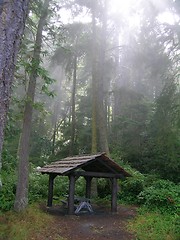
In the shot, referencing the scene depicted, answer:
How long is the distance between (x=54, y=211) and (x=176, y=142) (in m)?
7.32

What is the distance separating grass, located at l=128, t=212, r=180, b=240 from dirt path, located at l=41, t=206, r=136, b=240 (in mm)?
355

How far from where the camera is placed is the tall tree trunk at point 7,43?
301 cm

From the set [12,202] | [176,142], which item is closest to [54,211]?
[12,202]

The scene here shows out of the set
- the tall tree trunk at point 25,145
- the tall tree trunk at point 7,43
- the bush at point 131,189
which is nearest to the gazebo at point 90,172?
the tall tree trunk at point 25,145

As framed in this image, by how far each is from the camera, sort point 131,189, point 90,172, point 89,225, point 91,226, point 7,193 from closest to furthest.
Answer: point 91,226
point 89,225
point 90,172
point 7,193
point 131,189

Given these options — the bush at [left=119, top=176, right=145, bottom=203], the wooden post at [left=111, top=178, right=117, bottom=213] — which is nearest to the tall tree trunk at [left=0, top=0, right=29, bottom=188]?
the wooden post at [left=111, top=178, right=117, bottom=213]

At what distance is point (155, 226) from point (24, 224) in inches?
180

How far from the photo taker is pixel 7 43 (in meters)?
3.07

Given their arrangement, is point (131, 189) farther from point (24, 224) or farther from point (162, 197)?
point (24, 224)

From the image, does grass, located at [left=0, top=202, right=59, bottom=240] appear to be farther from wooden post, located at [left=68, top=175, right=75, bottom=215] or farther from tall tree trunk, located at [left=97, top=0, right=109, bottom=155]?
tall tree trunk, located at [left=97, top=0, right=109, bottom=155]

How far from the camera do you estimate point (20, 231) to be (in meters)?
8.31

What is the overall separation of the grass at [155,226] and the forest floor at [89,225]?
34cm

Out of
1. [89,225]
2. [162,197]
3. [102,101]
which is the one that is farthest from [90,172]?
[102,101]

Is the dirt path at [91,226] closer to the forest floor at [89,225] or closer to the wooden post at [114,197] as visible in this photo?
the forest floor at [89,225]
